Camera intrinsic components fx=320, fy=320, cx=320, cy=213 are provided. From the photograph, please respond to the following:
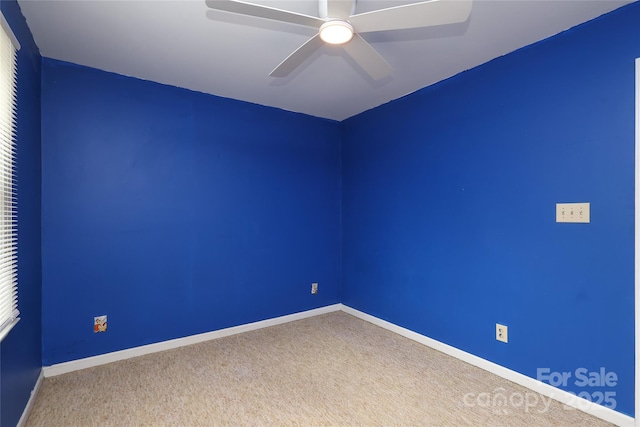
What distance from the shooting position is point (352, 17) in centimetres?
148

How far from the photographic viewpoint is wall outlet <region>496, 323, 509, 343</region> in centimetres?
231

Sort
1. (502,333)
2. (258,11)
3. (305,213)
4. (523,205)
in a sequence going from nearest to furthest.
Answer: (258,11), (523,205), (502,333), (305,213)

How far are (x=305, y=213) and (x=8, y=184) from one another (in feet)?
8.05

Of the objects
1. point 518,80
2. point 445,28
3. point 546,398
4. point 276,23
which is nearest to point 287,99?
point 276,23

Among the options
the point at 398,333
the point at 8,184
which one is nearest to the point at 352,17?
the point at 8,184

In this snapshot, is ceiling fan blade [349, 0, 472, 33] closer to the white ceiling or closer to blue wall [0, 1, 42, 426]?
the white ceiling

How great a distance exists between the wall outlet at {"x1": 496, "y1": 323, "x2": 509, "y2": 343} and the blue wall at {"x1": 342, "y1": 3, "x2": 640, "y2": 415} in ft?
0.12

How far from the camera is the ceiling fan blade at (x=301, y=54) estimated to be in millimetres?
1641

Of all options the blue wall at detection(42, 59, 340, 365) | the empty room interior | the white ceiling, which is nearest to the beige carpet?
the empty room interior

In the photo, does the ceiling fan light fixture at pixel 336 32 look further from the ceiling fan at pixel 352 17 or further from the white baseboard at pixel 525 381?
the white baseboard at pixel 525 381

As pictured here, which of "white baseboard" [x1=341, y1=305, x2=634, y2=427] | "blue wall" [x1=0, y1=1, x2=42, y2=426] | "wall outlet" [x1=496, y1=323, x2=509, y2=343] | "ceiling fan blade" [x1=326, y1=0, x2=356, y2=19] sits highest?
"ceiling fan blade" [x1=326, y1=0, x2=356, y2=19]

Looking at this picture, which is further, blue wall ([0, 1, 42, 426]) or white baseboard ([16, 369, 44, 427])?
white baseboard ([16, 369, 44, 427])

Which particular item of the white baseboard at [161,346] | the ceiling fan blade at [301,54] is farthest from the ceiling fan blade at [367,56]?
the white baseboard at [161,346]

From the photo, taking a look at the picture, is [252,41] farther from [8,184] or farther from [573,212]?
[573,212]
